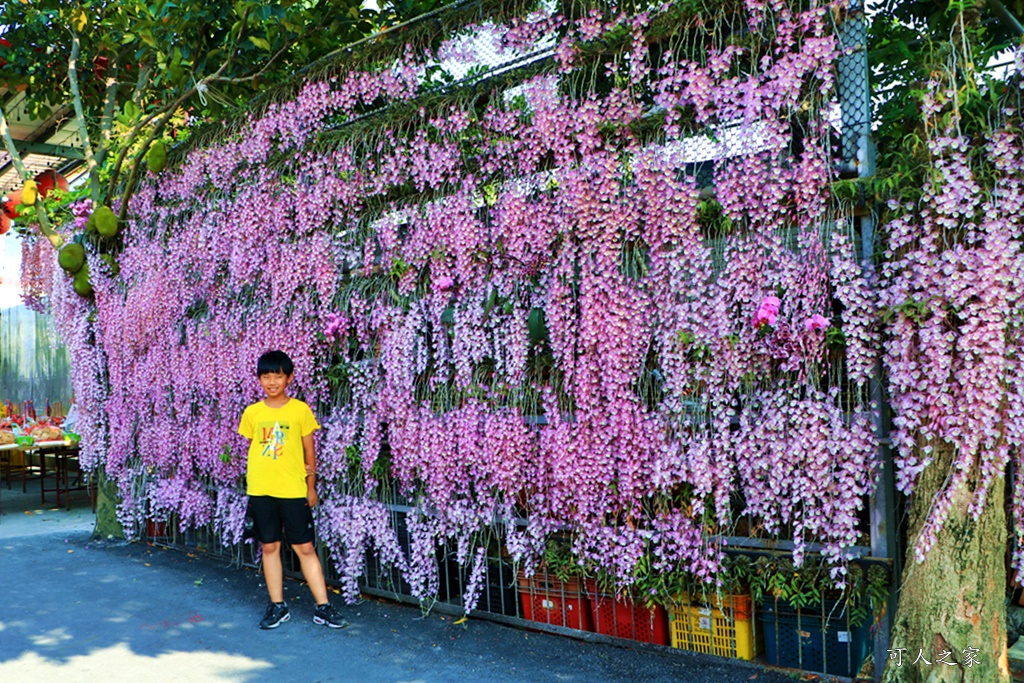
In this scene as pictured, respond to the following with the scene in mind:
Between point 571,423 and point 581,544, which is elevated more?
point 571,423

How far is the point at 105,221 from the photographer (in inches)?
295

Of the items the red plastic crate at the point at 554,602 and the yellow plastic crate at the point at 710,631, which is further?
the red plastic crate at the point at 554,602

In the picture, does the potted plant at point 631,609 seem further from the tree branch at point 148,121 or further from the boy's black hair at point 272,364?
the tree branch at point 148,121

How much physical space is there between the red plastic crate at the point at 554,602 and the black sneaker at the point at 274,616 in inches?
54.3

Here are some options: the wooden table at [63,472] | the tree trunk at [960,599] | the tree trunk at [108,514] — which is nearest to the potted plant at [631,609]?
the tree trunk at [960,599]

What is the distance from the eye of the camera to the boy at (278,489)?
4.79 meters

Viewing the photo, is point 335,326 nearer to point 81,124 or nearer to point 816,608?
point 816,608

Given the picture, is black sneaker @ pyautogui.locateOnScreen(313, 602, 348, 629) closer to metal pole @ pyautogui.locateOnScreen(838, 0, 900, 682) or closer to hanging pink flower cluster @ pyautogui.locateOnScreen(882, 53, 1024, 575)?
metal pole @ pyautogui.locateOnScreen(838, 0, 900, 682)

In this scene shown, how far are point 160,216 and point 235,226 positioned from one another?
144 centimetres

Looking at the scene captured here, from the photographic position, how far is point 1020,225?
311 cm

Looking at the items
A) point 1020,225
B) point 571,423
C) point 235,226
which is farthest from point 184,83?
point 1020,225

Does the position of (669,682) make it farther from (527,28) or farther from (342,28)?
(342,28)

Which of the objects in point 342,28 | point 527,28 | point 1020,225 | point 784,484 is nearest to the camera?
point 1020,225

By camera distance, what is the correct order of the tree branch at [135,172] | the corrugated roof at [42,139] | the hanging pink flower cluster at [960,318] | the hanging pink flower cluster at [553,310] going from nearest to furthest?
the hanging pink flower cluster at [960,318] < the hanging pink flower cluster at [553,310] < the tree branch at [135,172] < the corrugated roof at [42,139]
